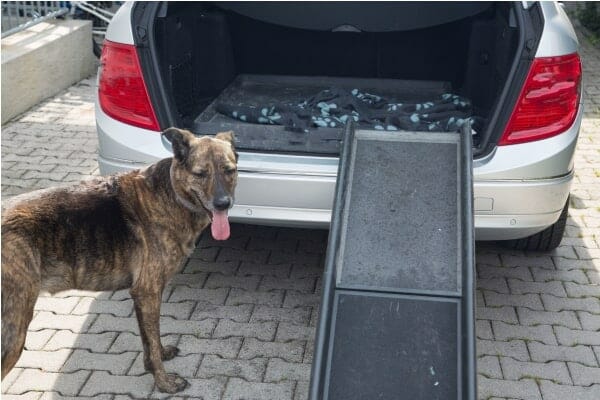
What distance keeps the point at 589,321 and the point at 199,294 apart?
222cm

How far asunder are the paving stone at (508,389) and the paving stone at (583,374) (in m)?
0.23

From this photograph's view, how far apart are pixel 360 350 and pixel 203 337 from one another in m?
1.10

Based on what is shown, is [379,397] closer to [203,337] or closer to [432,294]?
[432,294]

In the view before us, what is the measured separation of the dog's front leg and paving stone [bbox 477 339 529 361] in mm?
1547

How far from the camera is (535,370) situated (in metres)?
4.08

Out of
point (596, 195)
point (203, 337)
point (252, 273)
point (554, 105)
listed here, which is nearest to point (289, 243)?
point (252, 273)

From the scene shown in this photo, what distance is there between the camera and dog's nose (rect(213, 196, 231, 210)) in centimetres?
361

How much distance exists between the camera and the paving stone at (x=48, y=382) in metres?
3.88

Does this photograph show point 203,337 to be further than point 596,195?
No

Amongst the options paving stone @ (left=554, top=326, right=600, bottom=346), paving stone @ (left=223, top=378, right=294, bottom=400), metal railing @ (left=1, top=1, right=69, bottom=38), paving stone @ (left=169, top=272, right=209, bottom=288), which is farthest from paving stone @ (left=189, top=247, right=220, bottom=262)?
metal railing @ (left=1, top=1, right=69, bottom=38)

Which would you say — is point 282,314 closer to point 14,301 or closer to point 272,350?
point 272,350

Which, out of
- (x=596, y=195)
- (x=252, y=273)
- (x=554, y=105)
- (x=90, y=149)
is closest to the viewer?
(x=554, y=105)

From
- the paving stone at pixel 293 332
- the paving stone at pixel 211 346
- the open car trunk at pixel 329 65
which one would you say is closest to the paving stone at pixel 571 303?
the open car trunk at pixel 329 65

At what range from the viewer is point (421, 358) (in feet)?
11.6
